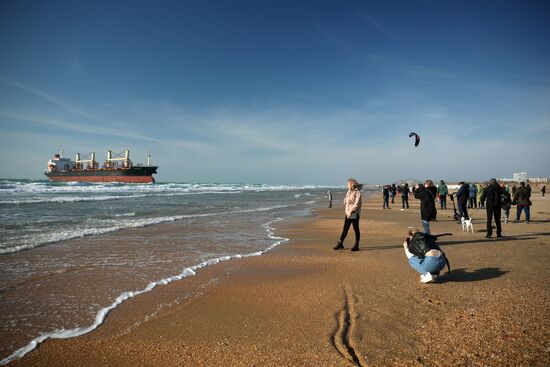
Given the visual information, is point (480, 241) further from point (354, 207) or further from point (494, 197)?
point (354, 207)

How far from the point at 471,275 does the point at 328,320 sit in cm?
336

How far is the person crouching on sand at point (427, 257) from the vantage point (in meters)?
4.74

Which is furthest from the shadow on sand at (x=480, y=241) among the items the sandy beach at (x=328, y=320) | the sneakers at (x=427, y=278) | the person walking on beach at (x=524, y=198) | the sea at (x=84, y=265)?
the person walking on beach at (x=524, y=198)

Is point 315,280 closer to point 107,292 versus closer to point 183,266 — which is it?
point 183,266

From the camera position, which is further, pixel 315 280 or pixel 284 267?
pixel 284 267

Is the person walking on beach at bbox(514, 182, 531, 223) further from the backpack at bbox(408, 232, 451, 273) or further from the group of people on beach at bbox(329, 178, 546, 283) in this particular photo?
the backpack at bbox(408, 232, 451, 273)

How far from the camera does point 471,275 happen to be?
5.29m

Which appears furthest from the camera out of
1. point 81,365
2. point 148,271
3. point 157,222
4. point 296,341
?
point 157,222

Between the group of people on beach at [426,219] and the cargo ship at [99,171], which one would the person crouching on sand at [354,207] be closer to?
the group of people on beach at [426,219]

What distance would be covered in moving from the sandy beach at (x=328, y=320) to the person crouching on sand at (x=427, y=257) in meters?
0.20

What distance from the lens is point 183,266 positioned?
19.7ft

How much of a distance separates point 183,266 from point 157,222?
7.49 metres

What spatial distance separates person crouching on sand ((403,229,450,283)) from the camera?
4.74m

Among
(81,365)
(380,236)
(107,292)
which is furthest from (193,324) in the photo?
(380,236)
